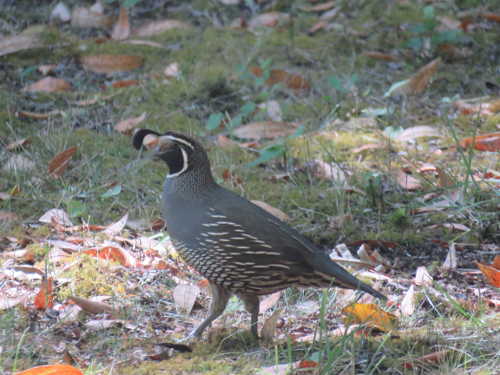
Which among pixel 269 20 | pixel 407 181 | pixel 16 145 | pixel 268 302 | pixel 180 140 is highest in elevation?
pixel 180 140

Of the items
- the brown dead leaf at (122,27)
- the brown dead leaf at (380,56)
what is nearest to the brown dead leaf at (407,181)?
the brown dead leaf at (380,56)

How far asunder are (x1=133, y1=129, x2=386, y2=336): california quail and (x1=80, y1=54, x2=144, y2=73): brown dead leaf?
322 centimetres

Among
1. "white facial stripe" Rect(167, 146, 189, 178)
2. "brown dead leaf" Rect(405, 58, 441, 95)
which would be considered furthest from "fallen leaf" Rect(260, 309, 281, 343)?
"brown dead leaf" Rect(405, 58, 441, 95)

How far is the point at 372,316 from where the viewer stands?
3.89 metres

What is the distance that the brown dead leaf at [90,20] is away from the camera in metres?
7.73

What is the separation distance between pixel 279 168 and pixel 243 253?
2.05 meters

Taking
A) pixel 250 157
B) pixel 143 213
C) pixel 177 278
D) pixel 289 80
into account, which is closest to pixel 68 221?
pixel 143 213

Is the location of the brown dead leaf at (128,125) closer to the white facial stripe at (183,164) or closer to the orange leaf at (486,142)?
the white facial stripe at (183,164)

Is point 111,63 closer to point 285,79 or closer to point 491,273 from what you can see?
point 285,79

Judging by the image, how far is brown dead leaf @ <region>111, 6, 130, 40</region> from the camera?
750 cm

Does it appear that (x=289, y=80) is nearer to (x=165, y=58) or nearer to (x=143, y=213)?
(x=165, y=58)

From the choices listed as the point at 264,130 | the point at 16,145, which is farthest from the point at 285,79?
the point at 16,145

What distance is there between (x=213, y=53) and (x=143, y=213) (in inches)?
97.9

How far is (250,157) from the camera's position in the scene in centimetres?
599
